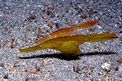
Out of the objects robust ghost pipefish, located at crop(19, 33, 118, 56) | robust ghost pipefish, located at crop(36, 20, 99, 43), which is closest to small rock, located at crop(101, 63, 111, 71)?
robust ghost pipefish, located at crop(19, 33, 118, 56)

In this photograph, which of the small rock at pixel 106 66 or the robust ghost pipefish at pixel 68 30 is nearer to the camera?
the small rock at pixel 106 66

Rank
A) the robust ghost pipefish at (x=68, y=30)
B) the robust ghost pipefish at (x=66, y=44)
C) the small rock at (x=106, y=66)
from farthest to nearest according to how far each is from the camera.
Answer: the robust ghost pipefish at (x=68, y=30), the small rock at (x=106, y=66), the robust ghost pipefish at (x=66, y=44)

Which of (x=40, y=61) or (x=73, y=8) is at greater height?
(x=73, y=8)

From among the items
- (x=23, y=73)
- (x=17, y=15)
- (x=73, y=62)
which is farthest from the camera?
(x=17, y=15)

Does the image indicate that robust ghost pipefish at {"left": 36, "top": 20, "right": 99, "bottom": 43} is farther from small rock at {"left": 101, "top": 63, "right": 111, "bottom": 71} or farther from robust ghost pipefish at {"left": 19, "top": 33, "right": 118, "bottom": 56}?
small rock at {"left": 101, "top": 63, "right": 111, "bottom": 71}

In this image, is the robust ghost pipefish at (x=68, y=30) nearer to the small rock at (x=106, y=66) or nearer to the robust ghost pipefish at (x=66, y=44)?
the robust ghost pipefish at (x=66, y=44)

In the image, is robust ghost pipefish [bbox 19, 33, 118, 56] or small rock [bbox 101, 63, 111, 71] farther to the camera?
small rock [bbox 101, 63, 111, 71]

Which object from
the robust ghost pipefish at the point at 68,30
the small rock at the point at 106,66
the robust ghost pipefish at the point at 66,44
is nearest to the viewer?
the robust ghost pipefish at the point at 66,44

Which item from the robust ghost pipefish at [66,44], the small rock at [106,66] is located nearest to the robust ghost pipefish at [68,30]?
the robust ghost pipefish at [66,44]

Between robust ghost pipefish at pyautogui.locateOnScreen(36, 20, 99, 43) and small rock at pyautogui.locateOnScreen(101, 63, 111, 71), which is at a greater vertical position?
robust ghost pipefish at pyautogui.locateOnScreen(36, 20, 99, 43)

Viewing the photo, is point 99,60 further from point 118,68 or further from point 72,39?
point 72,39

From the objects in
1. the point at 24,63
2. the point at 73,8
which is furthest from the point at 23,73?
the point at 73,8
